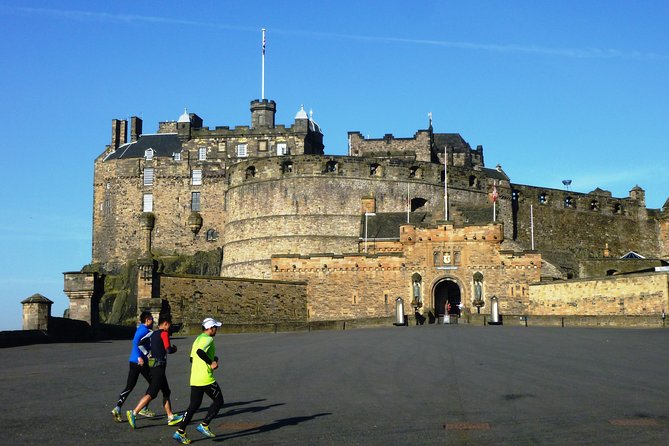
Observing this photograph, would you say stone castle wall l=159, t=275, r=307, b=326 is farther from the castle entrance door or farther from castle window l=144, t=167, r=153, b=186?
castle window l=144, t=167, r=153, b=186

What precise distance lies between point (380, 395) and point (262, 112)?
6097 centimetres

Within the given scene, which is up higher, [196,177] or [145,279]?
[196,177]

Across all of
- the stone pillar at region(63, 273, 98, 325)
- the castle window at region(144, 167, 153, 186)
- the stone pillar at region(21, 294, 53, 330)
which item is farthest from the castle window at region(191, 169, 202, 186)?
the stone pillar at region(21, 294, 53, 330)

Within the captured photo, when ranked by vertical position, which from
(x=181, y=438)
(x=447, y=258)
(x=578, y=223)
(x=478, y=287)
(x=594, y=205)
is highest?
(x=594, y=205)

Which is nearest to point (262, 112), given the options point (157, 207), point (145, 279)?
point (157, 207)

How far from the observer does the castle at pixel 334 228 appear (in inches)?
1902

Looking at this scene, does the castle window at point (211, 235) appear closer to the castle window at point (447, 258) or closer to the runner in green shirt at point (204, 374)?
the castle window at point (447, 258)

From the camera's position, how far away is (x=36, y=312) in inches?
1095

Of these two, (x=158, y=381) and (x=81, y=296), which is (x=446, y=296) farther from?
(x=158, y=381)

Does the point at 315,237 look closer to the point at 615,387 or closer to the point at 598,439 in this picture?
the point at 615,387

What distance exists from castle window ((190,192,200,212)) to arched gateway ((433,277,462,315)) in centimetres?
2386

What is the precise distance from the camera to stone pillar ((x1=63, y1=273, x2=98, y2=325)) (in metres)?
32.6

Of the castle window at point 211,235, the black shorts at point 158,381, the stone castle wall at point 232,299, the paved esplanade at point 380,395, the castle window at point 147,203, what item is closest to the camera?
the paved esplanade at point 380,395

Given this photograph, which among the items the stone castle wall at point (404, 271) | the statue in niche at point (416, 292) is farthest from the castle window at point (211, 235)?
the statue in niche at point (416, 292)
